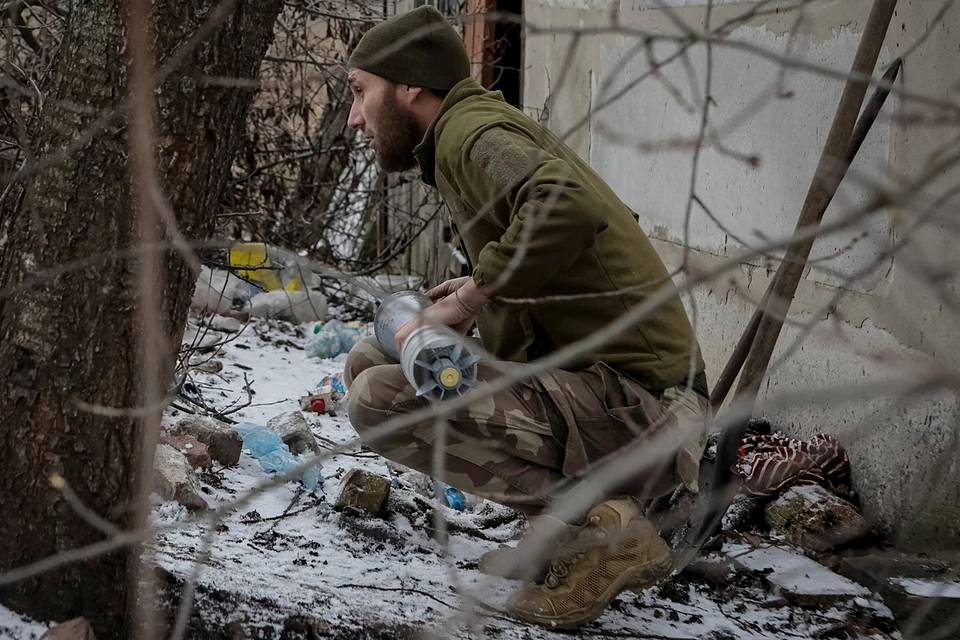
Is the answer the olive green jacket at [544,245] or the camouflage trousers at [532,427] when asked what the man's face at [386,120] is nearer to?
the olive green jacket at [544,245]

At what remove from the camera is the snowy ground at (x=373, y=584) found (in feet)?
7.41

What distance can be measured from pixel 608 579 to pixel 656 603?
28 cm

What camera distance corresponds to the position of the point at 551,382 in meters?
2.41

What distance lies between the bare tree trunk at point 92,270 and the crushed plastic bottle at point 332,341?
3.17 meters

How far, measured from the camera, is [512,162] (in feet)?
7.23

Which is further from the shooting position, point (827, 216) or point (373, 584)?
point (827, 216)

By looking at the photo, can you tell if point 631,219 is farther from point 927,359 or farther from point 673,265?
point 673,265

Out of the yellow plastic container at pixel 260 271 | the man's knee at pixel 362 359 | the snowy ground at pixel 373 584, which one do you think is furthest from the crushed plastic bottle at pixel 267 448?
the yellow plastic container at pixel 260 271

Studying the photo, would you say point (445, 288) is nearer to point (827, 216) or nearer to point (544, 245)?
point (544, 245)

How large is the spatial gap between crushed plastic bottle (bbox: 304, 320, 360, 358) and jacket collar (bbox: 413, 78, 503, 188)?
258 centimetres

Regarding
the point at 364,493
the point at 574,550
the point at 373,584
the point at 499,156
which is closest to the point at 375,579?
the point at 373,584

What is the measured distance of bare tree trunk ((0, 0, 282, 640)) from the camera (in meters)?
1.75

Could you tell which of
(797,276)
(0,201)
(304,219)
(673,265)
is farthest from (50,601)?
(304,219)

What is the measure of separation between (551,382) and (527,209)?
0.48 metres
